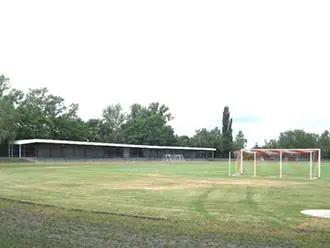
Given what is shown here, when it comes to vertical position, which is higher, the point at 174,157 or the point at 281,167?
the point at 281,167

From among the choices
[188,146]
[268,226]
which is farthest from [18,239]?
[188,146]

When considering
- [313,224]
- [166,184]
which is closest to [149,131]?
[166,184]

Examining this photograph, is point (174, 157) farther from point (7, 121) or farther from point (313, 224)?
point (313, 224)

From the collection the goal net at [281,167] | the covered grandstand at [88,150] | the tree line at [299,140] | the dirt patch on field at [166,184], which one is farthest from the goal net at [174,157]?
the dirt patch on field at [166,184]

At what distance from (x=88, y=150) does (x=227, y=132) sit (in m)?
43.2

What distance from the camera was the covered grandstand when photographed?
73688mm

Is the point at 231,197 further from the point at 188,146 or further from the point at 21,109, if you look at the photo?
the point at 188,146

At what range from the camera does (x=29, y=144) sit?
74.1 metres

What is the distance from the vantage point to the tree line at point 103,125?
82.7 metres

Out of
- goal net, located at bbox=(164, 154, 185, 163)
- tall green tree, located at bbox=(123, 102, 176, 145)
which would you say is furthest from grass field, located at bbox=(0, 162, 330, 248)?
tall green tree, located at bbox=(123, 102, 176, 145)

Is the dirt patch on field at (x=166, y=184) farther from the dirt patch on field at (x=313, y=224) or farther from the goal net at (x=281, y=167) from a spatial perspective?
the dirt patch on field at (x=313, y=224)

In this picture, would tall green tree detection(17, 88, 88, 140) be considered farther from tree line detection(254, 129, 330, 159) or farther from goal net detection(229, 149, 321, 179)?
tree line detection(254, 129, 330, 159)

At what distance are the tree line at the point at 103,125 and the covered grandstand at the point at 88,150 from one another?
115 inches

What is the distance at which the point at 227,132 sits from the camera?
371 feet
